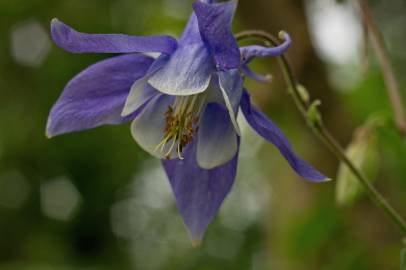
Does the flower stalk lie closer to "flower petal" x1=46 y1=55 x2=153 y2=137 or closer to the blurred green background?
"flower petal" x1=46 y1=55 x2=153 y2=137

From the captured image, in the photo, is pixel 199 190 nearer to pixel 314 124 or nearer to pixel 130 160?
pixel 314 124

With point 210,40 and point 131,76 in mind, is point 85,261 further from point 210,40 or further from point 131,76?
point 210,40

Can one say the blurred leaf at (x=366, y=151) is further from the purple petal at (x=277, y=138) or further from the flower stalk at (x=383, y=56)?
the purple petal at (x=277, y=138)

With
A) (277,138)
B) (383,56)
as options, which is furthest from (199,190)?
(383,56)

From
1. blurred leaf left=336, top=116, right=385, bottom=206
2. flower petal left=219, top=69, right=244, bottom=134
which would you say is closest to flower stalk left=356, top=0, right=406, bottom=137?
blurred leaf left=336, top=116, right=385, bottom=206

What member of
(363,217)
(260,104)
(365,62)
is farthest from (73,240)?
(365,62)

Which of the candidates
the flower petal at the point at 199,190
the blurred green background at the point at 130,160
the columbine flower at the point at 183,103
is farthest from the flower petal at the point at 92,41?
the blurred green background at the point at 130,160
